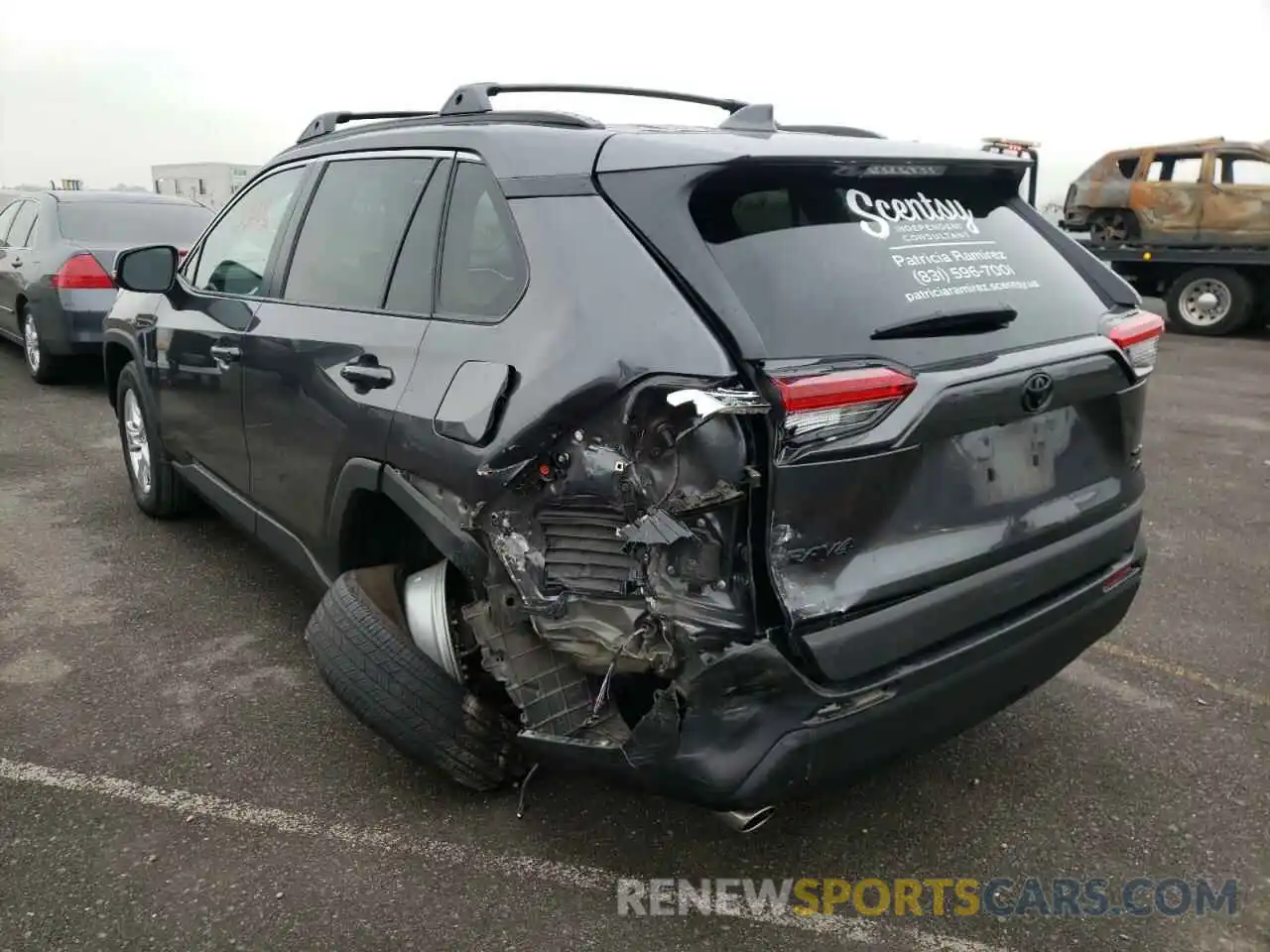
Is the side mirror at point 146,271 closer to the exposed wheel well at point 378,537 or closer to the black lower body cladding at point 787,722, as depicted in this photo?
the exposed wheel well at point 378,537

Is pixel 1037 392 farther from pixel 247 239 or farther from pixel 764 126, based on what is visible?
pixel 247 239

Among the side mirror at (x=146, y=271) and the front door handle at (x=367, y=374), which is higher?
the side mirror at (x=146, y=271)

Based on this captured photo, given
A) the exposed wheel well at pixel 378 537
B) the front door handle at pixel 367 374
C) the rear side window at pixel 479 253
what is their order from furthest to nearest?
the exposed wheel well at pixel 378 537 < the front door handle at pixel 367 374 < the rear side window at pixel 479 253

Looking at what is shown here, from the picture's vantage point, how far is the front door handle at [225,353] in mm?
3568

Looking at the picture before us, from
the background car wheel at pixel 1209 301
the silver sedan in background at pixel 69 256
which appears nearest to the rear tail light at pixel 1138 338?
the silver sedan in background at pixel 69 256

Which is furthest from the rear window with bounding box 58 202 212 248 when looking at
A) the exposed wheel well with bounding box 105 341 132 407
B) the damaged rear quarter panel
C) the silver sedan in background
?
the damaged rear quarter panel

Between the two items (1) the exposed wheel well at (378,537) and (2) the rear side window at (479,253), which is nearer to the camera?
(2) the rear side window at (479,253)

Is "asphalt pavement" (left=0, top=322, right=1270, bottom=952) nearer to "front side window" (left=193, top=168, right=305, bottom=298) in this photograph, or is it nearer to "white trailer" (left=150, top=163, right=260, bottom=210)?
"front side window" (left=193, top=168, right=305, bottom=298)

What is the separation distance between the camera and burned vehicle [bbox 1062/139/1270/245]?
41.5ft

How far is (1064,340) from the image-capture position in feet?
8.24

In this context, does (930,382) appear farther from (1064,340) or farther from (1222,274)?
(1222,274)

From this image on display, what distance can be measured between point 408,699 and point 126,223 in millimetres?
7449

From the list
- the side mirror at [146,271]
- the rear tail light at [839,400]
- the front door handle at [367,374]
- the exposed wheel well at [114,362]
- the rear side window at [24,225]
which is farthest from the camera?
the rear side window at [24,225]

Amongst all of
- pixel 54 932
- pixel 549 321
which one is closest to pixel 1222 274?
pixel 549 321
